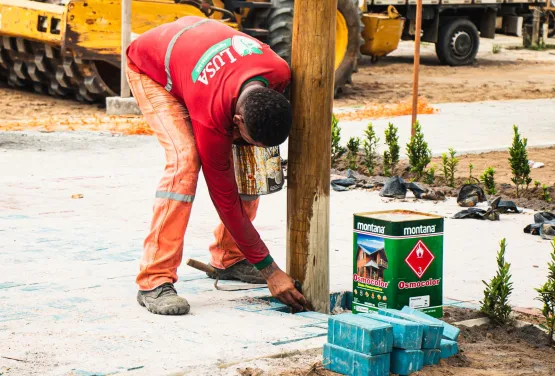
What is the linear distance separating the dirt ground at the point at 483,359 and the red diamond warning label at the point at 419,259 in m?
0.33

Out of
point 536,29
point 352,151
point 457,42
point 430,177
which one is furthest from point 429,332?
point 536,29

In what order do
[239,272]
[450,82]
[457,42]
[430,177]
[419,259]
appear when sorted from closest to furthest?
[419,259]
[239,272]
[430,177]
[450,82]
[457,42]

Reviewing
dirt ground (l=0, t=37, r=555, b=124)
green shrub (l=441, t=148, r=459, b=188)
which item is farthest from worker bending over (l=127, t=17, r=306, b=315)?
dirt ground (l=0, t=37, r=555, b=124)

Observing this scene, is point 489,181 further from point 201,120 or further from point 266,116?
point 266,116

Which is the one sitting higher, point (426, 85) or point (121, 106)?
point (121, 106)

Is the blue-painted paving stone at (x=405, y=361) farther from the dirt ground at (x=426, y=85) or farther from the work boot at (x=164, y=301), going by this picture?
the dirt ground at (x=426, y=85)

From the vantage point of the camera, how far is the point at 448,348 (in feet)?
14.5

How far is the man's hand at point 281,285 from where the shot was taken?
17.0ft

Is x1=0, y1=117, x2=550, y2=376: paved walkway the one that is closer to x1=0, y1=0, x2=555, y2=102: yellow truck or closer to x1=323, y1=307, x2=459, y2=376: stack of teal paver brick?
x1=323, y1=307, x2=459, y2=376: stack of teal paver brick

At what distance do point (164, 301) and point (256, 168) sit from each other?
0.88 m

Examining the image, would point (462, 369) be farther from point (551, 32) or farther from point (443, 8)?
point (551, 32)

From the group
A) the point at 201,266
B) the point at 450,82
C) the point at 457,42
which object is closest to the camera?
the point at 201,266

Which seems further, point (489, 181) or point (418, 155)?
point (418, 155)

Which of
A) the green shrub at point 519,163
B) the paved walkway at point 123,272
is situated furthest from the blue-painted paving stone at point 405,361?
the green shrub at point 519,163
